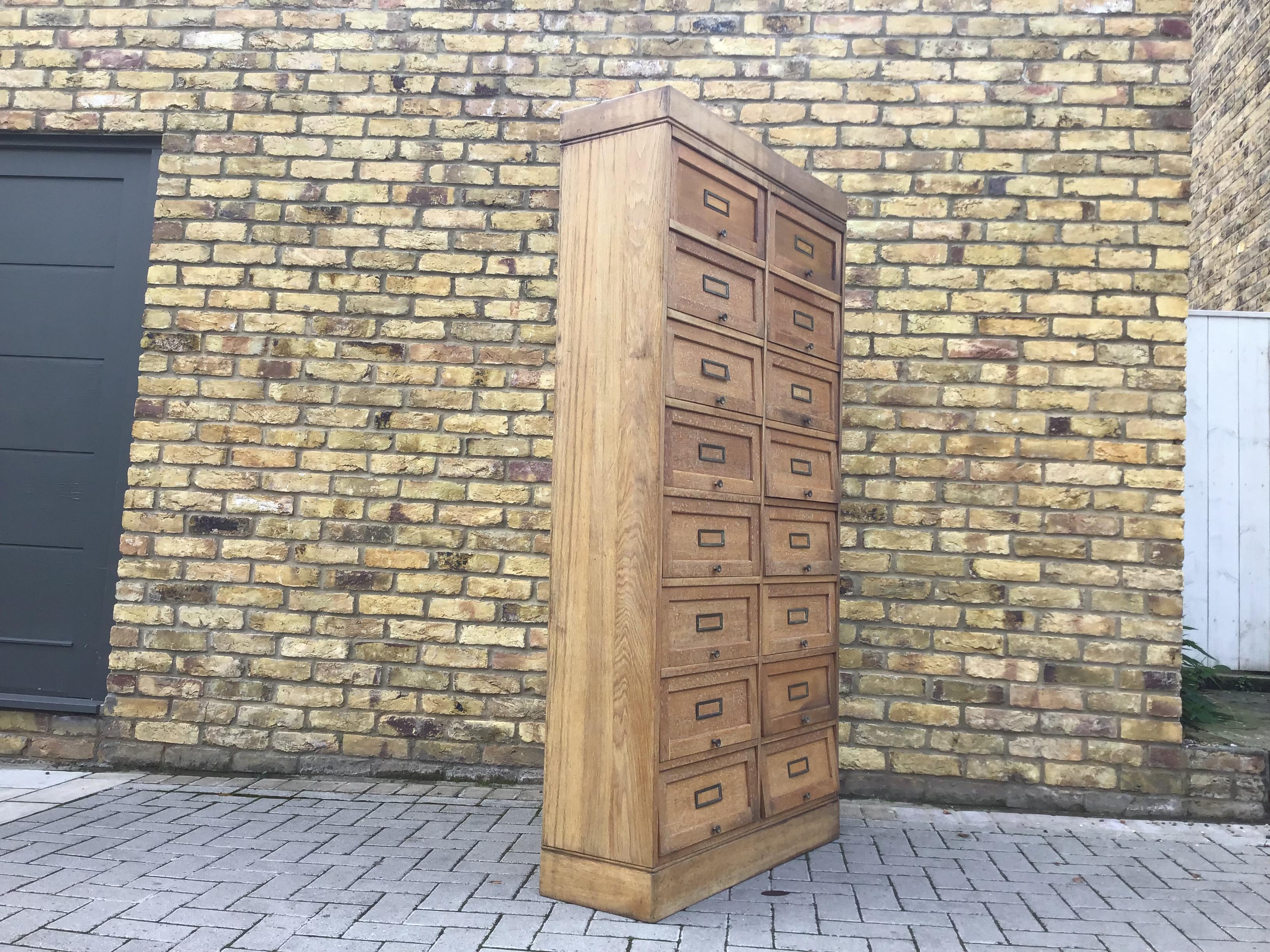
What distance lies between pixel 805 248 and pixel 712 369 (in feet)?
2.90

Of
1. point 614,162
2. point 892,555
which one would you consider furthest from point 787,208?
point 892,555

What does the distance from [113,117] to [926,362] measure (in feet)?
14.5

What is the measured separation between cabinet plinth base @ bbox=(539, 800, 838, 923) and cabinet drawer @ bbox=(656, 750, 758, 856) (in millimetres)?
68

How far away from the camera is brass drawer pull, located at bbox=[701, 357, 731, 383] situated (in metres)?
3.23

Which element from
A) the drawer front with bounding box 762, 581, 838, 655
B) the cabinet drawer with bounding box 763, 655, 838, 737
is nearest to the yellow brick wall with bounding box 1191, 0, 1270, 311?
the drawer front with bounding box 762, 581, 838, 655

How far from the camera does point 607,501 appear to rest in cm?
310

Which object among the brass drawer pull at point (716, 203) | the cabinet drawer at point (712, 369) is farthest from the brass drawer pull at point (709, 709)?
the brass drawer pull at point (716, 203)

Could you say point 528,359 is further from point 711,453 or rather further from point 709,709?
point 709,709

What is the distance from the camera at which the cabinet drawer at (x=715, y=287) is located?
10.3 ft

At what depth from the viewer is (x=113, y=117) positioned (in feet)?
15.7

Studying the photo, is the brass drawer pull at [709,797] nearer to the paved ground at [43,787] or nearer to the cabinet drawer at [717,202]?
the cabinet drawer at [717,202]

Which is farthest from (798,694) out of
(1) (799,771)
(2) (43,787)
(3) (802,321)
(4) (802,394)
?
(2) (43,787)

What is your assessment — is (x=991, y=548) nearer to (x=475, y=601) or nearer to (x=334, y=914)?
(x=475, y=601)

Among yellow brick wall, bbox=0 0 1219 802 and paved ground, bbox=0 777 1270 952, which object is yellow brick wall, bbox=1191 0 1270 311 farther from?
paved ground, bbox=0 777 1270 952
